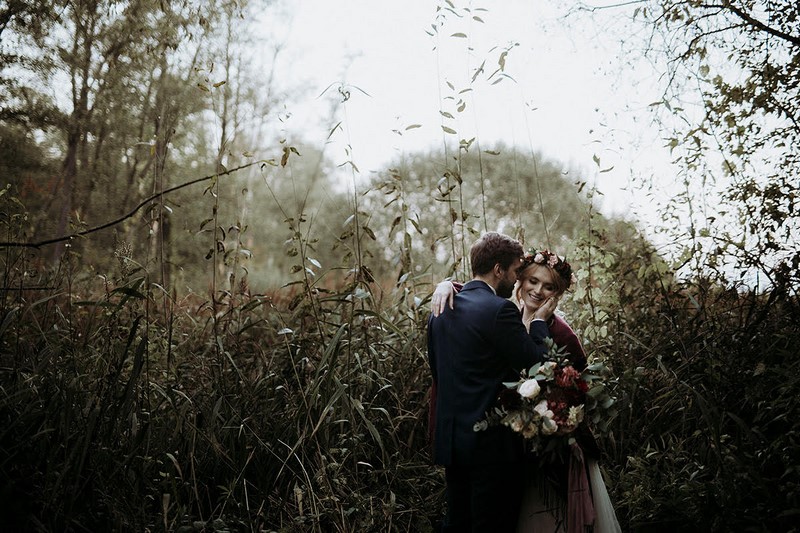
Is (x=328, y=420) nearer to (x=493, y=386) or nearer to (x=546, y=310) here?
(x=493, y=386)

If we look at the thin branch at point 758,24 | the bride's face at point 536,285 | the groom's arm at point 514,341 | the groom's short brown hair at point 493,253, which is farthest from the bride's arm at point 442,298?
the thin branch at point 758,24

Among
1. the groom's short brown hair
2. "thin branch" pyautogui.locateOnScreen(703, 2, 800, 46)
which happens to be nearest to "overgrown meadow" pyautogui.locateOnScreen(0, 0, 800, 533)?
"thin branch" pyautogui.locateOnScreen(703, 2, 800, 46)

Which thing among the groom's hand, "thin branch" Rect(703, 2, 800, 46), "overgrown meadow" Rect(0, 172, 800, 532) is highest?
"thin branch" Rect(703, 2, 800, 46)

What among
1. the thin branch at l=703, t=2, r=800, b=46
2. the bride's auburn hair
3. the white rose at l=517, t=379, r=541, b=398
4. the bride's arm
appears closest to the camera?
the white rose at l=517, t=379, r=541, b=398

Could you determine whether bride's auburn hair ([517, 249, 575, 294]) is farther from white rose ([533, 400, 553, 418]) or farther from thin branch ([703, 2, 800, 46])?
thin branch ([703, 2, 800, 46])

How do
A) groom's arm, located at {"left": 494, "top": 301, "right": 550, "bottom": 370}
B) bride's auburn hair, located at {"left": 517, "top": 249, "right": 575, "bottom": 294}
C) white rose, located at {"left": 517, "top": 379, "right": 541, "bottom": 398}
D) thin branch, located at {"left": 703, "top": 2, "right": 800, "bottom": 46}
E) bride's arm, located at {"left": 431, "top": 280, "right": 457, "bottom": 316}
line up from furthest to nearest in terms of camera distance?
thin branch, located at {"left": 703, "top": 2, "right": 800, "bottom": 46} → bride's auburn hair, located at {"left": 517, "top": 249, "right": 575, "bottom": 294} → bride's arm, located at {"left": 431, "top": 280, "right": 457, "bottom": 316} → groom's arm, located at {"left": 494, "top": 301, "right": 550, "bottom": 370} → white rose, located at {"left": 517, "top": 379, "right": 541, "bottom": 398}

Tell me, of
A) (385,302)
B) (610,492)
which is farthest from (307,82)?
(610,492)

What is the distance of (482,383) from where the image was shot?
2641 millimetres

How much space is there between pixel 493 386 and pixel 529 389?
0.25m

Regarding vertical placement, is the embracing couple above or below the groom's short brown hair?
below

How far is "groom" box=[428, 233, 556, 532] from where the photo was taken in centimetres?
257

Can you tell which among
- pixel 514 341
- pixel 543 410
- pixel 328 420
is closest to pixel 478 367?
pixel 514 341

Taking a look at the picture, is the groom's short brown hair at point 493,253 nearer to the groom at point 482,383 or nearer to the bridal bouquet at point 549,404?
the groom at point 482,383

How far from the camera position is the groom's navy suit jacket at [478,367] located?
2.57 metres
